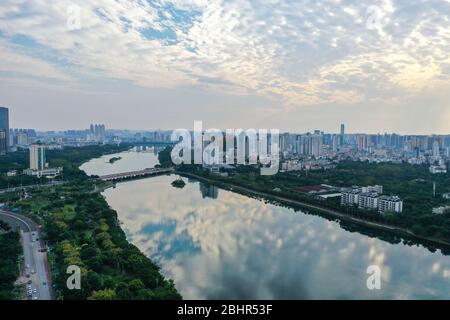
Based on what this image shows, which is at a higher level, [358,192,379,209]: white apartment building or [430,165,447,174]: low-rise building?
[430,165,447,174]: low-rise building

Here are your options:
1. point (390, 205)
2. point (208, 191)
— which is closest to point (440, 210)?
point (390, 205)

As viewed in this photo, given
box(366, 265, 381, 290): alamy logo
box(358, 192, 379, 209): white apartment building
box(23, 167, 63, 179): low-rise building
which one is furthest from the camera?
box(23, 167, 63, 179): low-rise building

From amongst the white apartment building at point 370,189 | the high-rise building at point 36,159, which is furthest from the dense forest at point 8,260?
the high-rise building at point 36,159

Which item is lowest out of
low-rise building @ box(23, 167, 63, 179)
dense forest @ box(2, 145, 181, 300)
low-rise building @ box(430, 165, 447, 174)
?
dense forest @ box(2, 145, 181, 300)

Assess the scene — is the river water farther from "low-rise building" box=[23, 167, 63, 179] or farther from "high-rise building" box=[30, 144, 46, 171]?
"high-rise building" box=[30, 144, 46, 171]

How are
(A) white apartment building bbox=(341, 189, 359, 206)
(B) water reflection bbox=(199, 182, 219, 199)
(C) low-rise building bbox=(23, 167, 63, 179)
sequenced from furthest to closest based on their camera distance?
1. (C) low-rise building bbox=(23, 167, 63, 179)
2. (B) water reflection bbox=(199, 182, 219, 199)
3. (A) white apartment building bbox=(341, 189, 359, 206)

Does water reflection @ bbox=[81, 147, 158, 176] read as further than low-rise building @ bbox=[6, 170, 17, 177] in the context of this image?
Yes

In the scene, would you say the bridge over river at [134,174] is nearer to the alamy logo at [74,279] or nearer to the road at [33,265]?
the road at [33,265]

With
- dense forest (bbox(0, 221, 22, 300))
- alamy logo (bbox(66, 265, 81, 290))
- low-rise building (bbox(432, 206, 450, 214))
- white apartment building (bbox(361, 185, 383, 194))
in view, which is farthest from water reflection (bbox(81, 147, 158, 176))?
low-rise building (bbox(432, 206, 450, 214))
